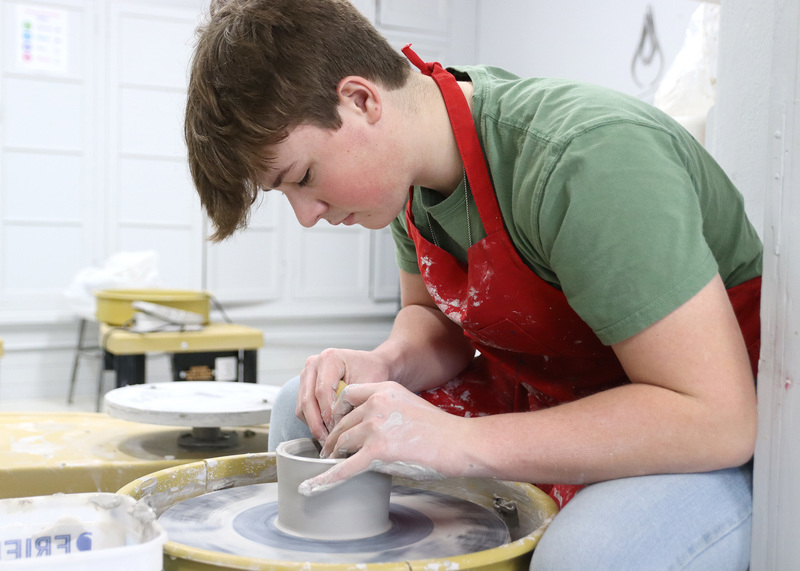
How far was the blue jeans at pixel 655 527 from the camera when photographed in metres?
0.74

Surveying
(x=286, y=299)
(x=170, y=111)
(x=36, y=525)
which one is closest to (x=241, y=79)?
(x=36, y=525)

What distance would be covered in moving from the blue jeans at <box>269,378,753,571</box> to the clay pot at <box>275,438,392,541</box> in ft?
0.68

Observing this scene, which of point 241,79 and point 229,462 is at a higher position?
point 241,79

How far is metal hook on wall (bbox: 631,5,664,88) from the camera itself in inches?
129

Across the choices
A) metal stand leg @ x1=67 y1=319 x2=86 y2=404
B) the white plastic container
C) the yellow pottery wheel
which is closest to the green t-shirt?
the yellow pottery wheel

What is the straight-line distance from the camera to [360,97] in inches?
37.3

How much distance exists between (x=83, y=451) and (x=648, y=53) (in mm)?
2859

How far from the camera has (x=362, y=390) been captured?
88 cm

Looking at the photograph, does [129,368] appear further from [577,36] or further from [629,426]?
[577,36]

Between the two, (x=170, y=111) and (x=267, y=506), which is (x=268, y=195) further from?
(x=267, y=506)

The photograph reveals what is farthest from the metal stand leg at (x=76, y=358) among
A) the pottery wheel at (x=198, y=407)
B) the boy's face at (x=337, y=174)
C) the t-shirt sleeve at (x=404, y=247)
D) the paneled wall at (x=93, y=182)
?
the boy's face at (x=337, y=174)

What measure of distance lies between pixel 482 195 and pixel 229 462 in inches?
20.1

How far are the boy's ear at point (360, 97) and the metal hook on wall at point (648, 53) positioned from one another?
2.68 m

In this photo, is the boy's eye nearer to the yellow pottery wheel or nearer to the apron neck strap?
the apron neck strap
